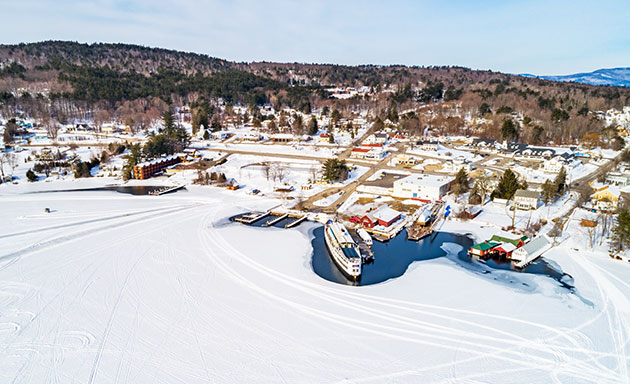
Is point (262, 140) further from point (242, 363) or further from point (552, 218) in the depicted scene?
point (242, 363)

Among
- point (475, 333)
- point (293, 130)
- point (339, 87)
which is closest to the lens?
point (475, 333)

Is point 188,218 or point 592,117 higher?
point 592,117

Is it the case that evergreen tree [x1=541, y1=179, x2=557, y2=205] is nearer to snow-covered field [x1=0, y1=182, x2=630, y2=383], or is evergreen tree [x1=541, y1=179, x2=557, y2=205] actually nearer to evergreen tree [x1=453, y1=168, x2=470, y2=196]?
evergreen tree [x1=453, y1=168, x2=470, y2=196]

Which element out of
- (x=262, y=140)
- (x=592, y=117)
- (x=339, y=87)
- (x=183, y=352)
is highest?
(x=339, y=87)

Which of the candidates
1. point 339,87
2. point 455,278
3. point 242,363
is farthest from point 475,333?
point 339,87

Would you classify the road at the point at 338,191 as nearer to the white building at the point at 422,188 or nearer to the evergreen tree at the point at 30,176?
the white building at the point at 422,188

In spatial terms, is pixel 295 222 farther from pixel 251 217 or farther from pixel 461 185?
pixel 461 185

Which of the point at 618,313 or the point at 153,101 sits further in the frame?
the point at 153,101

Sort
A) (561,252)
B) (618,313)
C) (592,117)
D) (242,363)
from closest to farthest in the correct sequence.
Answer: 1. (242,363)
2. (618,313)
3. (561,252)
4. (592,117)
